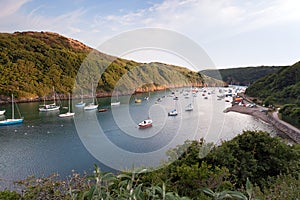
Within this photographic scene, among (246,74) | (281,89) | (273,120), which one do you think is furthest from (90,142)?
(246,74)

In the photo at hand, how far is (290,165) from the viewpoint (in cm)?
583

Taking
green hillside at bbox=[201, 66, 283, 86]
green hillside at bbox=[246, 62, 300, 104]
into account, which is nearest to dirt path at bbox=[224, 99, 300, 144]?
green hillside at bbox=[246, 62, 300, 104]

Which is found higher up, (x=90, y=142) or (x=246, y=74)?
(x=246, y=74)

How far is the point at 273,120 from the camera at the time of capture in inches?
897

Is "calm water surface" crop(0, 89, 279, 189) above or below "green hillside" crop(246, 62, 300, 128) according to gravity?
below

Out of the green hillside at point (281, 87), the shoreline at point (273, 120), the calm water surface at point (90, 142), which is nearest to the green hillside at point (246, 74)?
the green hillside at point (281, 87)

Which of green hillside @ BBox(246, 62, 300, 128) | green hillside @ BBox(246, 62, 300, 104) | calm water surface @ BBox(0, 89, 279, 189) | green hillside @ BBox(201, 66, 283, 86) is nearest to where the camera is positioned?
calm water surface @ BBox(0, 89, 279, 189)

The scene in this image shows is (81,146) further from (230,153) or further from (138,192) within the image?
(138,192)

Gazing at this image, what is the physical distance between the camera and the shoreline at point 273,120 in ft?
58.4

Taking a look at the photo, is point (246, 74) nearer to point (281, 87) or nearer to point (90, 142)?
point (281, 87)

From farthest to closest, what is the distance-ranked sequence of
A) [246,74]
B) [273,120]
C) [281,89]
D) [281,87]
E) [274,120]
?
[246,74]
[281,87]
[281,89]
[273,120]
[274,120]

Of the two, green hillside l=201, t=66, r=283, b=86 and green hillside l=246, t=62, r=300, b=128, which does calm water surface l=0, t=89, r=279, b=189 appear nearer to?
green hillside l=246, t=62, r=300, b=128

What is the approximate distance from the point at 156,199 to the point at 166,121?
69.3 feet

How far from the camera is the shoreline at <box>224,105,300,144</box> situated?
17811mm
